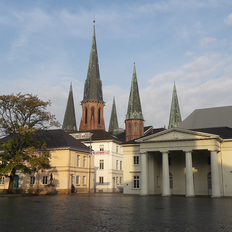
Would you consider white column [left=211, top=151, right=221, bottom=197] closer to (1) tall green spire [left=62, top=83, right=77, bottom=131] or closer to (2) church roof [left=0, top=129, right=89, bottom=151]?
(2) church roof [left=0, top=129, right=89, bottom=151]

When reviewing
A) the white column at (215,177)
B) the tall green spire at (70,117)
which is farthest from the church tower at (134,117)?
the white column at (215,177)

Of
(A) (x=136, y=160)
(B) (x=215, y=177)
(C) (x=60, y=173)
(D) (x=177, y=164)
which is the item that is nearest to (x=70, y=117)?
(C) (x=60, y=173)

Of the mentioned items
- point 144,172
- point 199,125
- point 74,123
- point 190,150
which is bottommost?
point 144,172

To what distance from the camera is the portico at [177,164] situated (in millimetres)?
43938

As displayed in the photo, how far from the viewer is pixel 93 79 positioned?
383 feet

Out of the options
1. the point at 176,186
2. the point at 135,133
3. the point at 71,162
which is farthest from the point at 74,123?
the point at 176,186

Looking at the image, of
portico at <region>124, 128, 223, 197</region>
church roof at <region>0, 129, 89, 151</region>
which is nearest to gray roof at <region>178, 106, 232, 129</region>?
portico at <region>124, 128, 223, 197</region>

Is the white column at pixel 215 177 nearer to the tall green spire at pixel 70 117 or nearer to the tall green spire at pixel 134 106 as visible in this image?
the tall green spire at pixel 134 106

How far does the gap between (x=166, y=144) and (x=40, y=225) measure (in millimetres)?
35703

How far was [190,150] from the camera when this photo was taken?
45.1 m

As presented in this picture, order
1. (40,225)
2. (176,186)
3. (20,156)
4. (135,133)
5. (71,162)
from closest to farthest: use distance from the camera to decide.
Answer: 1. (40,225)
2. (20,156)
3. (176,186)
4. (71,162)
5. (135,133)

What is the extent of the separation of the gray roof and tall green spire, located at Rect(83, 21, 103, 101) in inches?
2311

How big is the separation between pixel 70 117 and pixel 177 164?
75.4 m

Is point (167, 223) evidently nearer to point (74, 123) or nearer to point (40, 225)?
point (40, 225)
